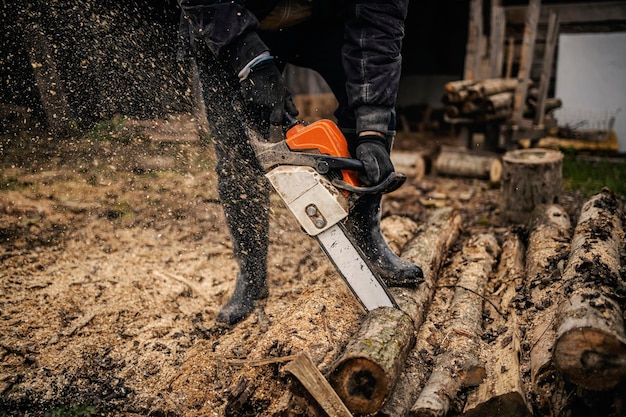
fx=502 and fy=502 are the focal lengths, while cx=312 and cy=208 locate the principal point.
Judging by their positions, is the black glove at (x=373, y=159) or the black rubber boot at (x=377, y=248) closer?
the black glove at (x=373, y=159)

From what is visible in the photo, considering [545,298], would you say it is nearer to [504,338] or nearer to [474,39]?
[504,338]

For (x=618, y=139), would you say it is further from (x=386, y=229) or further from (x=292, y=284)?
(x=292, y=284)

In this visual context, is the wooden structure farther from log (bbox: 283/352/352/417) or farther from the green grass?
log (bbox: 283/352/352/417)

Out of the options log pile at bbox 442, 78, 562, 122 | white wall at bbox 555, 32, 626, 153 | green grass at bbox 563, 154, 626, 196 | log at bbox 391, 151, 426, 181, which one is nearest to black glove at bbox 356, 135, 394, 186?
green grass at bbox 563, 154, 626, 196

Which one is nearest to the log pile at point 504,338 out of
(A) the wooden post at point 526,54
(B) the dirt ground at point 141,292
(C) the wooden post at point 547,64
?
(B) the dirt ground at point 141,292

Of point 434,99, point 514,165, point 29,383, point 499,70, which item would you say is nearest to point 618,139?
point 499,70

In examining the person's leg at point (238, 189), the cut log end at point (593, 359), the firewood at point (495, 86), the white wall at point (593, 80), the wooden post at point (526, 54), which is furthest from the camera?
the white wall at point (593, 80)

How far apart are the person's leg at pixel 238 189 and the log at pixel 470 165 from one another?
10.6 feet

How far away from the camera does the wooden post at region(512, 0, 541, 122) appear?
5.21 meters

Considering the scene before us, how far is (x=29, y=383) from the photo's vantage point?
6.44 ft

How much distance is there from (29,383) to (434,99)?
305 inches

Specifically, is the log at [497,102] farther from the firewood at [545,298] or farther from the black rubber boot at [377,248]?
the black rubber boot at [377,248]

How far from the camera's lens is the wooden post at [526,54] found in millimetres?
5207

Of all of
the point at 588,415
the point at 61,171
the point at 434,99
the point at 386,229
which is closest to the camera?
the point at 588,415
